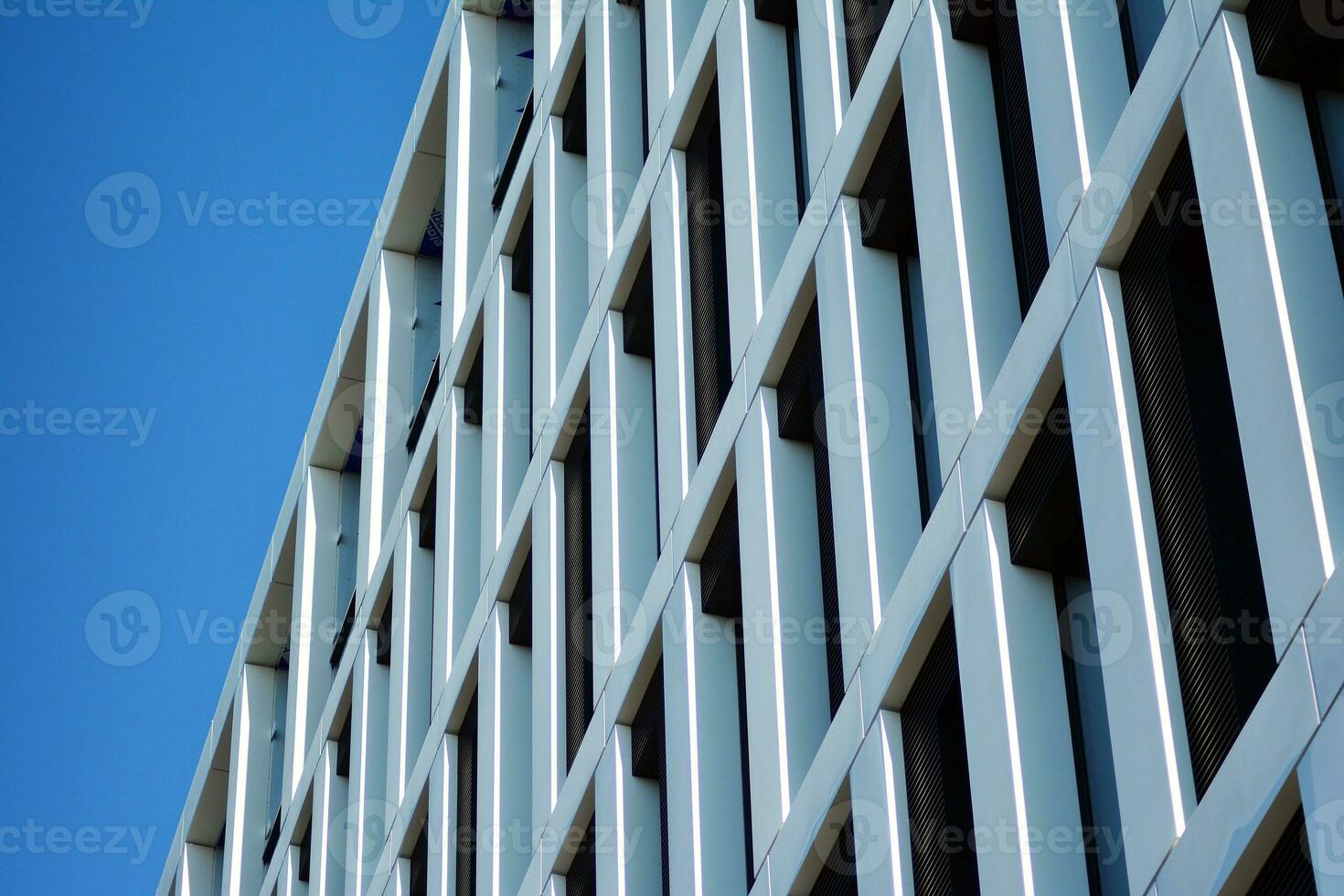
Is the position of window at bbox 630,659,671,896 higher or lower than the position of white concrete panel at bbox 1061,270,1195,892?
higher

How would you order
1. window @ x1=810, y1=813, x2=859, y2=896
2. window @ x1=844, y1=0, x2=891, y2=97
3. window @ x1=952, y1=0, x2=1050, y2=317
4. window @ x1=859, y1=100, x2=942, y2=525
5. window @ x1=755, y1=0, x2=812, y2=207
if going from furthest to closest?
window @ x1=755, y1=0, x2=812, y2=207, window @ x1=844, y1=0, x2=891, y2=97, window @ x1=859, y1=100, x2=942, y2=525, window @ x1=810, y1=813, x2=859, y2=896, window @ x1=952, y1=0, x2=1050, y2=317

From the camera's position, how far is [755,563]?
50.0ft

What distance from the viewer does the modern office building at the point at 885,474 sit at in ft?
32.0

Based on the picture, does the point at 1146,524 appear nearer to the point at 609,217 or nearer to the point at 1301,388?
the point at 1301,388

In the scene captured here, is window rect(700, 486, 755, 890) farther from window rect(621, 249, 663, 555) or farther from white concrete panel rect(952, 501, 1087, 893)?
white concrete panel rect(952, 501, 1087, 893)

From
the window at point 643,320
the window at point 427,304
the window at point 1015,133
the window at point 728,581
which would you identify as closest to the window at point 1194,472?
the window at point 1015,133

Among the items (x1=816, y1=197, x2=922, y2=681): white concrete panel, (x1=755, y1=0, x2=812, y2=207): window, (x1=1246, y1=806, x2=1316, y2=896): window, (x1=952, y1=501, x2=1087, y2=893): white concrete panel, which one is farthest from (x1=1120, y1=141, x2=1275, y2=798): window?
(x1=755, y1=0, x2=812, y2=207): window

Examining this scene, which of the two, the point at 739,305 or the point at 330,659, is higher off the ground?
the point at 330,659

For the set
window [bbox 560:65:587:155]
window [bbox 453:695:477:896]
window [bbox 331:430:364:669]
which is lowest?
window [bbox 453:695:477:896]

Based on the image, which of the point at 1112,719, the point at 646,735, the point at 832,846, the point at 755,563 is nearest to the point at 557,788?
the point at 646,735

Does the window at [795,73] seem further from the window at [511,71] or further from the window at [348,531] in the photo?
the window at [348,531]

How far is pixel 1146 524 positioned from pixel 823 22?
6.98 metres

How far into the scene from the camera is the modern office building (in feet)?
32.0

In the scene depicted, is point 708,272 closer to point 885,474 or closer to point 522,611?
point 885,474
